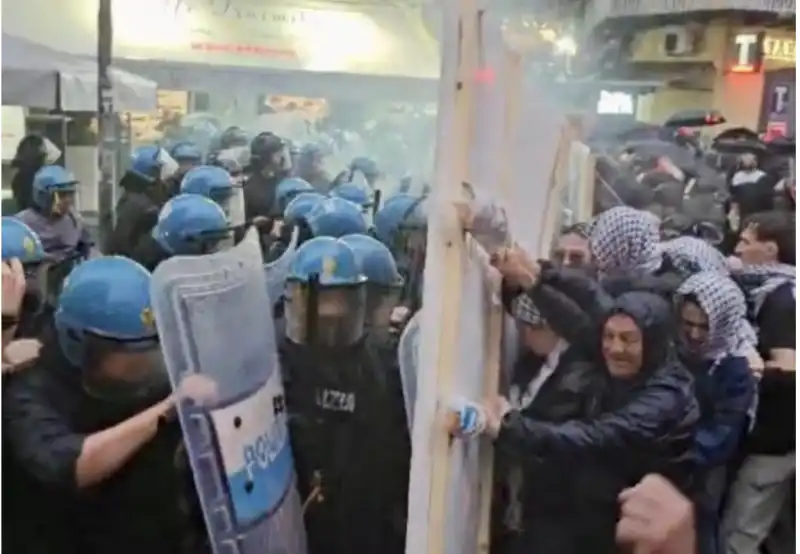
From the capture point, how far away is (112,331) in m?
1.14

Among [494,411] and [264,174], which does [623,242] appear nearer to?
[494,411]

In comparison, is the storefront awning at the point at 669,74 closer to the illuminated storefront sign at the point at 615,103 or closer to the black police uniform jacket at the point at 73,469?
the illuminated storefront sign at the point at 615,103

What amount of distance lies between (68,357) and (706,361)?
0.65m

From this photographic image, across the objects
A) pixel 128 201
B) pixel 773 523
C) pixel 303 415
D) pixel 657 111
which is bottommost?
pixel 773 523

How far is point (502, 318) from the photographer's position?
1232mm

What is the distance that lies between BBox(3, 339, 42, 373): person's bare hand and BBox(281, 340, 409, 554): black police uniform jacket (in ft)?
0.82

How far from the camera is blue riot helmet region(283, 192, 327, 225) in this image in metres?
1.24

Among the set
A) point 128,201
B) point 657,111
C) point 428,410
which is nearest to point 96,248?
point 128,201

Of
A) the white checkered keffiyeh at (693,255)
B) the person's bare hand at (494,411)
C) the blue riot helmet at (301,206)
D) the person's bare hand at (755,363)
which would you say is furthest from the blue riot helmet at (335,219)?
the person's bare hand at (755,363)

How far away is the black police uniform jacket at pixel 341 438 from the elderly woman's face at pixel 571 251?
0.74 feet

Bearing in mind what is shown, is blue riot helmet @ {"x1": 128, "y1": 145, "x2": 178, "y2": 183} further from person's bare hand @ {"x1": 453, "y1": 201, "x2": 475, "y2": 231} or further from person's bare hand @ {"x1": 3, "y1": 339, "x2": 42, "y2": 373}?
person's bare hand @ {"x1": 453, "y1": 201, "x2": 475, "y2": 231}

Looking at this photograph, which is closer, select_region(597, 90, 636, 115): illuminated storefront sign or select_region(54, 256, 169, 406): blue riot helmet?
select_region(54, 256, 169, 406): blue riot helmet

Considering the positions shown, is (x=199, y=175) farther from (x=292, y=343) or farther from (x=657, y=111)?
(x=657, y=111)

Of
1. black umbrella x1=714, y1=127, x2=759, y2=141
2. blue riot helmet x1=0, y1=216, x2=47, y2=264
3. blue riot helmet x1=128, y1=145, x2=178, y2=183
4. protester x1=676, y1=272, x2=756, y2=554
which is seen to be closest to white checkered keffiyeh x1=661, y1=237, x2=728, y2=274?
protester x1=676, y1=272, x2=756, y2=554
